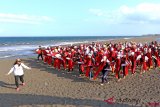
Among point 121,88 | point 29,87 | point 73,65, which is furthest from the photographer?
point 73,65

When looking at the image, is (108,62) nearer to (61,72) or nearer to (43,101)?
(43,101)

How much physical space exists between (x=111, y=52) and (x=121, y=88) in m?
5.47

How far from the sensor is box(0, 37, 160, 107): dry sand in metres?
14.2

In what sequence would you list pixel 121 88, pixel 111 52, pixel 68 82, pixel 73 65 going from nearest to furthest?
pixel 121 88 < pixel 68 82 < pixel 111 52 < pixel 73 65

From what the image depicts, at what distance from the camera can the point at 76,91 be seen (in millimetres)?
17234

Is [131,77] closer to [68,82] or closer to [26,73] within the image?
[68,82]

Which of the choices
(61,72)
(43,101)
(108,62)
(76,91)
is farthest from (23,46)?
(43,101)

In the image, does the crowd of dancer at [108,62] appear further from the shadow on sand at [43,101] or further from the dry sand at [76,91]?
the shadow on sand at [43,101]

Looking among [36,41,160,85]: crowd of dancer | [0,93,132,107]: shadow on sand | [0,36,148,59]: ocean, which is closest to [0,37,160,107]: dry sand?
[0,93,132,107]: shadow on sand

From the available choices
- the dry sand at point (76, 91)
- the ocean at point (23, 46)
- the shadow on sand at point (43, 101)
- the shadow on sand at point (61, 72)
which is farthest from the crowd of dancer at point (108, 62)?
the ocean at point (23, 46)

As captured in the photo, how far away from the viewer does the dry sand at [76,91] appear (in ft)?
46.6

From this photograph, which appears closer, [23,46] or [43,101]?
[43,101]

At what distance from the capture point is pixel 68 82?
793 inches

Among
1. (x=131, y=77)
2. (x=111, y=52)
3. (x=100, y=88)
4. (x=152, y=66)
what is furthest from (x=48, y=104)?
(x=152, y=66)
